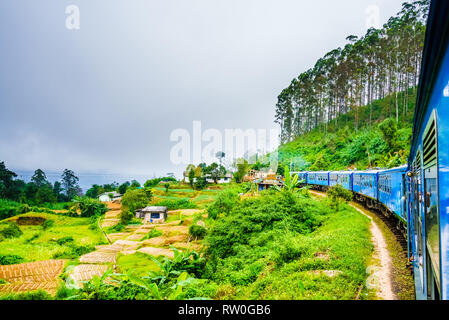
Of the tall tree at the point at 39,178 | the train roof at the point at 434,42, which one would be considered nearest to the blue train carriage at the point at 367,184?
the train roof at the point at 434,42

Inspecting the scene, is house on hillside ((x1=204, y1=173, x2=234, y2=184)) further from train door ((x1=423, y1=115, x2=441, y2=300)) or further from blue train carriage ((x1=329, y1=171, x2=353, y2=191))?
train door ((x1=423, y1=115, x2=441, y2=300))

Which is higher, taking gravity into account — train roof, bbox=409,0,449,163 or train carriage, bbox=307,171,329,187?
train roof, bbox=409,0,449,163

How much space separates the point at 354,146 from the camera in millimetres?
24719

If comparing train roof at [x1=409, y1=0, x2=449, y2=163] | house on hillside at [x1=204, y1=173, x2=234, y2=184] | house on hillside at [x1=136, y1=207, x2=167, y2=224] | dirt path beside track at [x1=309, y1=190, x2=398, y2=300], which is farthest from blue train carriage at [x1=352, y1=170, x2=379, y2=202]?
house on hillside at [x1=204, y1=173, x2=234, y2=184]

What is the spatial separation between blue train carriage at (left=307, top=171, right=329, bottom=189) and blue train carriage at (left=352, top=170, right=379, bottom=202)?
154 inches

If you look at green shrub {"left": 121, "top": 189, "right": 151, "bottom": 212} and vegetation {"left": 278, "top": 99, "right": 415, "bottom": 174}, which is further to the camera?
green shrub {"left": 121, "top": 189, "right": 151, "bottom": 212}

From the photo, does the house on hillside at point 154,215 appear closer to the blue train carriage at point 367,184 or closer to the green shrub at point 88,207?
the green shrub at point 88,207

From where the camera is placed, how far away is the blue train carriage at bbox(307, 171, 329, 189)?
19172 millimetres

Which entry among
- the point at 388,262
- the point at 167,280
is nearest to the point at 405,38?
the point at 388,262

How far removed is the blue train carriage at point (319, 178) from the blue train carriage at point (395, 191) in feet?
30.3

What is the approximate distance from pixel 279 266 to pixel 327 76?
33958mm

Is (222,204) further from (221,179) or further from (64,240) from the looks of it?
(221,179)

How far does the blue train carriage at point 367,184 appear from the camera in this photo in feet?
35.0
